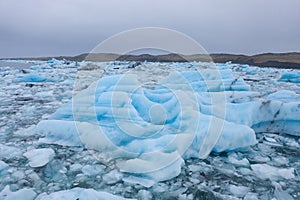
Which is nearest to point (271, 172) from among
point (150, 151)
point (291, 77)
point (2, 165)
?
point (150, 151)

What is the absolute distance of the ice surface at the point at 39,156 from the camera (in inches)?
64.3

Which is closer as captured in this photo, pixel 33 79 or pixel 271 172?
pixel 271 172

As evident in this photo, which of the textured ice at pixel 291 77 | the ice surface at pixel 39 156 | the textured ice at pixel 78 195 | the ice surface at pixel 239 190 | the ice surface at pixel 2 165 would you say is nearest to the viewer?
the textured ice at pixel 78 195

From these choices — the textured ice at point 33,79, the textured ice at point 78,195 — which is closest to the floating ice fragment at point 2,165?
the textured ice at point 78,195

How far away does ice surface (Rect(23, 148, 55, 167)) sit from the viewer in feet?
5.36

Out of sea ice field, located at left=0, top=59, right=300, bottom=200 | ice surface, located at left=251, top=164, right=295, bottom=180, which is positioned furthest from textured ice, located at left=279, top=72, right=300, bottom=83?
ice surface, located at left=251, top=164, right=295, bottom=180

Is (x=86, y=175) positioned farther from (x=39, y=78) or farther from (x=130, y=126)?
(x=39, y=78)

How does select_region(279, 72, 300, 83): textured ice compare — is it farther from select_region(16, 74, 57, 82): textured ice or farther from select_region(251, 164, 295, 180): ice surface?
select_region(16, 74, 57, 82): textured ice

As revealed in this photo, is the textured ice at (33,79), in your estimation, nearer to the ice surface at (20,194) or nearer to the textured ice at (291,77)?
the ice surface at (20,194)

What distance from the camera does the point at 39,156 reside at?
5.65ft

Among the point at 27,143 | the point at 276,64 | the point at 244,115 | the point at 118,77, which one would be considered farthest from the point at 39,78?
the point at 276,64

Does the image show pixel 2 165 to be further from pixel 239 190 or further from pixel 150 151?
pixel 239 190

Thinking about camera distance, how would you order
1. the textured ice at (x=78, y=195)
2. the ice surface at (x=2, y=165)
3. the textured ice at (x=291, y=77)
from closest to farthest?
the textured ice at (x=78, y=195) < the ice surface at (x=2, y=165) < the textured ice at (x=291, y=77)

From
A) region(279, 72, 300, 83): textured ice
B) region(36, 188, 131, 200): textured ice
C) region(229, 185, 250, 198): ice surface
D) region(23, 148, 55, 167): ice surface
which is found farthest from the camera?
region(279, 72, 300, 83): textured ice
